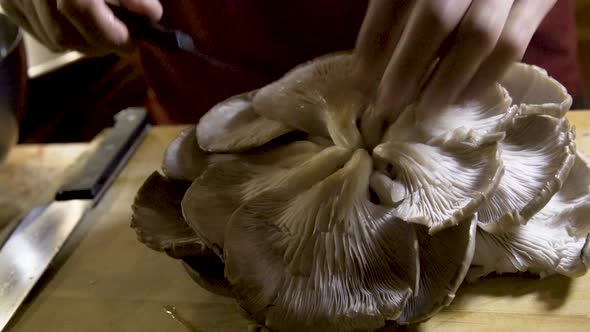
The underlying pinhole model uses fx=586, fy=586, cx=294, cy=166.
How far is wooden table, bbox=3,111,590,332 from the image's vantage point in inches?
22.7

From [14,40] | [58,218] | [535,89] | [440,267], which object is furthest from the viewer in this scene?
[14,40]

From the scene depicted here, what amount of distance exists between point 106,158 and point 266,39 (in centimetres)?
32

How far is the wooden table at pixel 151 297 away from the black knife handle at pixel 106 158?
3cm

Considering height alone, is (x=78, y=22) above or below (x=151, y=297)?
above

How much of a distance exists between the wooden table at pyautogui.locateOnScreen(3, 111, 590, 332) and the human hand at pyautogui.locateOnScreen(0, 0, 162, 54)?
23 cm

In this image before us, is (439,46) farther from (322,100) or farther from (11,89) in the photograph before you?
(11,89)

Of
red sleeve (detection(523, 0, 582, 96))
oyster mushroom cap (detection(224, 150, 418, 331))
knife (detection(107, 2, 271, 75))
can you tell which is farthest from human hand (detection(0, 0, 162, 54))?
red sleeve (detection(523, 0, 582, 96))

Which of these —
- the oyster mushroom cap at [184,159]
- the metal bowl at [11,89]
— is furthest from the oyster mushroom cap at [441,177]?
the metal bowl at [11,89]

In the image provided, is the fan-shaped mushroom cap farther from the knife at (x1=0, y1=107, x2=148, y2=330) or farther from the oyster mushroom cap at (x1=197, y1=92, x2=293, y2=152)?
the knife at (x1=0, y1=107, x2=148, y2=330)

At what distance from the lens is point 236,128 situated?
70 centimetres

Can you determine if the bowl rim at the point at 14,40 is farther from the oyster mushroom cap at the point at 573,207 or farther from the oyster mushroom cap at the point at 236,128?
the oyster mushroom cap at the point at 573,207

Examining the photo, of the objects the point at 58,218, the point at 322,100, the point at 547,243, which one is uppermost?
the point at 322,100

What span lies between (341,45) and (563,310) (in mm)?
455

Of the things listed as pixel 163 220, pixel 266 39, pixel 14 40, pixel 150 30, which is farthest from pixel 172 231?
pixel 14 40
